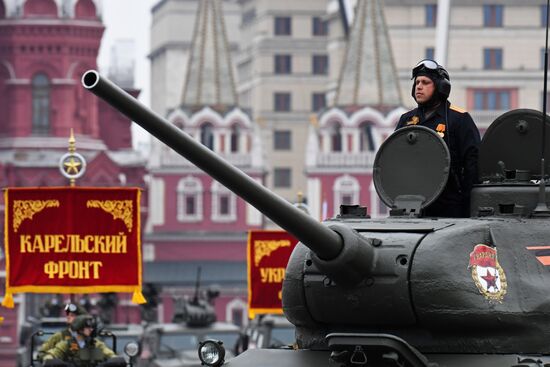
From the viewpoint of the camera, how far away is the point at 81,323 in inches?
750

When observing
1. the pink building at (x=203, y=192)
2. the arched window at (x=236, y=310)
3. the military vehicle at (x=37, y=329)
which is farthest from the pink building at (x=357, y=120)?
the military vehicle at (x=37, y=329)

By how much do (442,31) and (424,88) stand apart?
9363 cm

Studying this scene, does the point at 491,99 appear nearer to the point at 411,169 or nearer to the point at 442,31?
the point at 442,31

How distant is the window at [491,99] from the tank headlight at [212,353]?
94.3 m

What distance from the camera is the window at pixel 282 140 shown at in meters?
120

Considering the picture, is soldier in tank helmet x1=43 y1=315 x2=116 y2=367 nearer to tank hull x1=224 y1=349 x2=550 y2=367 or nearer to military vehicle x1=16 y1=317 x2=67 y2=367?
military vehicle x1=16 y1=317 x2=67 y2=367

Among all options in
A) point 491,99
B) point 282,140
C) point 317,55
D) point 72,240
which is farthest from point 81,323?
point 317,55

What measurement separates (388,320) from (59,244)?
10.5 metres

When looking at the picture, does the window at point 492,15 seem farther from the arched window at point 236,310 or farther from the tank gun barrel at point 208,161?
the tank gun barrel at point 208,161

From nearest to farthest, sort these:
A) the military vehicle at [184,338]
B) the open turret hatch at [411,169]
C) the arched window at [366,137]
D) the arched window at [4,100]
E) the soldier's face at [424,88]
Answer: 1. the open turret hatch at [411,169]
2. the soldier's face at [424,88]
3. the military vehicle at [184,338]
4. the arched window at [4,100]
5. the arched window at [366,137]

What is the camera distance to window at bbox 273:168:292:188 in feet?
384

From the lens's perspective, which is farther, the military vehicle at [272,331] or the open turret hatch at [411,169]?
the military vehicle at [272,331]

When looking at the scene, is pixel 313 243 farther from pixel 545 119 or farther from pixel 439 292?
pixel 545 119

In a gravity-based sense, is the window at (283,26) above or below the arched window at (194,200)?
above
